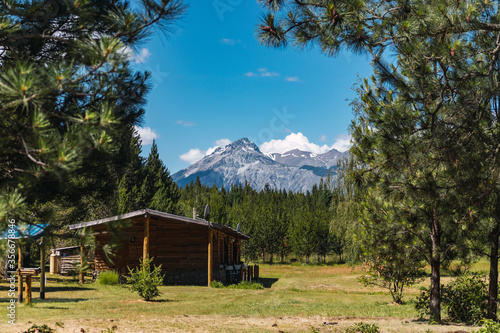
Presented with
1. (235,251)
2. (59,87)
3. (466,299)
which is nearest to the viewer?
(59,87)

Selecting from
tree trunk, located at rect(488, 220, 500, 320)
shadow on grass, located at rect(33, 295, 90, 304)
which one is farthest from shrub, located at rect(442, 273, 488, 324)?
shadow on grass, located at rect(33, 295, 90, 304)

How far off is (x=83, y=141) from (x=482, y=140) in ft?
22.0

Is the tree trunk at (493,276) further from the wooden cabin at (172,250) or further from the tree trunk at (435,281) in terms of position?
→ the wooden cabin at (172,250)

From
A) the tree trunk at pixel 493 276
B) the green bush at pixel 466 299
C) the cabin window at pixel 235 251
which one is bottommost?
the cabin window at pixel 235 251

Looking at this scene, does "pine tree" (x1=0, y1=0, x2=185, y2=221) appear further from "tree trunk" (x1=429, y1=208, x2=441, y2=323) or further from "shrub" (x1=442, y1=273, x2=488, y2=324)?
"shrub" (x1=442, y1=273, x2=488, y2=324)

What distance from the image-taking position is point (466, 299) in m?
11.6

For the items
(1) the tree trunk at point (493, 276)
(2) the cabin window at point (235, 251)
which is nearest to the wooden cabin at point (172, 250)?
(2) the cabin window at point (235, 251)

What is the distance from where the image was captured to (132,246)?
23.3 meters

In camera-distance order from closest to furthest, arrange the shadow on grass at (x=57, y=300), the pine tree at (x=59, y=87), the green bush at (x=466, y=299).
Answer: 1. the pine tree at (x=59, y=87)
2. the green bush at (x=466, y=299)
3. the shadow on grass at (x=57, y=300)

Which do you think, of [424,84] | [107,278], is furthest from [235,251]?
[424,84]

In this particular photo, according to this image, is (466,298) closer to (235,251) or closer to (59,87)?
(59,87)

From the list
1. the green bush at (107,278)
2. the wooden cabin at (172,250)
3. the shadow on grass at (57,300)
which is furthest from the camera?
the wooden cabin at (172,250)

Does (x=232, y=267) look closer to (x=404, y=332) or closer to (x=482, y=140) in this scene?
(x=404, y=332)

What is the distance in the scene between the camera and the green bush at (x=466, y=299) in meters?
11.1
